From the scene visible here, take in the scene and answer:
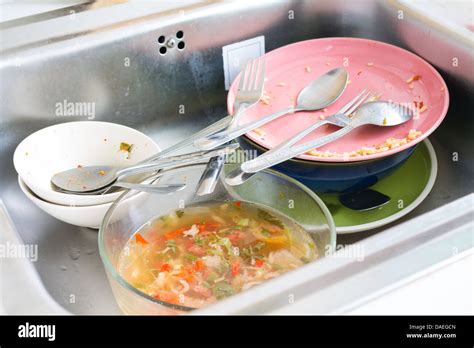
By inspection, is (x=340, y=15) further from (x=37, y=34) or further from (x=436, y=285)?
(x=436, y=285)

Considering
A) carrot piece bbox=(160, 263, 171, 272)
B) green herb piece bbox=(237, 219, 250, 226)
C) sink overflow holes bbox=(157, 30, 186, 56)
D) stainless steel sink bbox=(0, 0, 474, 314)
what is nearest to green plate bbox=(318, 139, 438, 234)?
stainless steel sink bbox=(0, 0, 474, 314)

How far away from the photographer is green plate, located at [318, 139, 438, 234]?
949 millimetres

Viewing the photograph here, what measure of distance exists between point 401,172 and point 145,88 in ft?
1.36

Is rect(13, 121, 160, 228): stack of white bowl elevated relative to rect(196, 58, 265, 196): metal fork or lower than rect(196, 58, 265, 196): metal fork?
lower

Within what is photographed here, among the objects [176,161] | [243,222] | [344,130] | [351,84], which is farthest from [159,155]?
[351,84]

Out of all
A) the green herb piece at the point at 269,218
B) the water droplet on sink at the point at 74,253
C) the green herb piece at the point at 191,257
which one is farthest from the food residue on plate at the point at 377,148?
the water droplet on sink at the point at 74,253

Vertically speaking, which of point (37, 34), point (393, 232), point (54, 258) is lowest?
point (54, 258)

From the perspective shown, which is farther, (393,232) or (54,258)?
(54,258)

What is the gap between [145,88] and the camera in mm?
1127

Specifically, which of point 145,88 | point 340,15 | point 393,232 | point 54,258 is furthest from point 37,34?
point 393,232

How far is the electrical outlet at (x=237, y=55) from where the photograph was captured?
1.17 metres

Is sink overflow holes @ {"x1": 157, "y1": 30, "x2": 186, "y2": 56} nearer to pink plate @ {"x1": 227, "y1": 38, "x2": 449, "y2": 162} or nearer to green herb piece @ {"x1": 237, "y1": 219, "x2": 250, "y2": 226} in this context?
pink plate @ {"x1": 227, "y1": 38, "x2": 449, "y2": 162}

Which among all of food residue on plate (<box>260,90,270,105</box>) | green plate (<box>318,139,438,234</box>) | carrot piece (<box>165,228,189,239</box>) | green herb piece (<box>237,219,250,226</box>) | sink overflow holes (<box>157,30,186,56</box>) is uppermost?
sink overflow holes (<box>157,30,186,56</box>)
